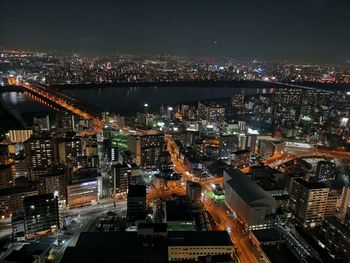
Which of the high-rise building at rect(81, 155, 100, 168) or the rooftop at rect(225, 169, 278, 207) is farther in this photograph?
the high-rise building at rect(81, 155, 100, 168)

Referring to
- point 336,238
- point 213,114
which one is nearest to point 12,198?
point 336,238

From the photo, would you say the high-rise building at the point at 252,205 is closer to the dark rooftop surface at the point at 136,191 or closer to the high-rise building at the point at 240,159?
the dark rooftop surface at the point at 136,191

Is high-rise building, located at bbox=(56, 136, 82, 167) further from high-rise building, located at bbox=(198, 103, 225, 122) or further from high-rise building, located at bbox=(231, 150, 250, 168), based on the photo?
high-rise building, located at bbox=(198, 103, 225, 122)

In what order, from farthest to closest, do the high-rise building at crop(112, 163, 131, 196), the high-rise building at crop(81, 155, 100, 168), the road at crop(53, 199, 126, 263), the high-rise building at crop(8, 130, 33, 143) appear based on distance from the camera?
the high-rise building at crop(8, 130, 33, 143)
the high-rise building at crop(81, 155, 100, 168)
the high-rise building at crop(112, 163, 131, 196)
the road at crop(53, 199, 126, 263)

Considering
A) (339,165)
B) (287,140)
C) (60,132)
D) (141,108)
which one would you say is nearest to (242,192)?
(339,165)

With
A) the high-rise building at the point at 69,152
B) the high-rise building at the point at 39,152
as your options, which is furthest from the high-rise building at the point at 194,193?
the high-rise building at the point at 39,152

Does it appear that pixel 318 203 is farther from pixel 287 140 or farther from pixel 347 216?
pixel 287 140

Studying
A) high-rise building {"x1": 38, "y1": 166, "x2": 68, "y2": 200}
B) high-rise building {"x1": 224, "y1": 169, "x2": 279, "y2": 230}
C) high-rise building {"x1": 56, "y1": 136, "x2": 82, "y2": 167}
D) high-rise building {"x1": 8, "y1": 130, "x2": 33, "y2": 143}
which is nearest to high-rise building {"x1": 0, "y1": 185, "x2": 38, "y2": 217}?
high-rise building {"x1": 38, "y1": 166, "x2": 68, "y2": 200}
